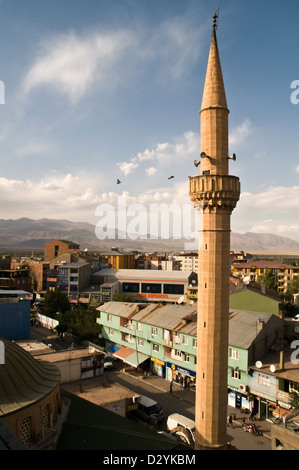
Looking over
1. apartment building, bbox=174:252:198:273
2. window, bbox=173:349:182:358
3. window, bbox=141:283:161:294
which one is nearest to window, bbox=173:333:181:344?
window, bbox=173:349:182:358

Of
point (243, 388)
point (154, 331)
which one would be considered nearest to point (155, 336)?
point (154, 331)

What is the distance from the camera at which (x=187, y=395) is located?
101 feet

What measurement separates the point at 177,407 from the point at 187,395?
8.82 ft

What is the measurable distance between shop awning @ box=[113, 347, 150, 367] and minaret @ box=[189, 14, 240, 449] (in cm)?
1904

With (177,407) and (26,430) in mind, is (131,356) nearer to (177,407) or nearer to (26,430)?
(177,407)

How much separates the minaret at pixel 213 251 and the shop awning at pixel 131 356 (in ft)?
62.5

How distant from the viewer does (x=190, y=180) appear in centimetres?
1920

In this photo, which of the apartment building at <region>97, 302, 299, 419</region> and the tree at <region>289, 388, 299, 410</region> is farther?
the apartment building at <region>97, 302, 299, 419</region>

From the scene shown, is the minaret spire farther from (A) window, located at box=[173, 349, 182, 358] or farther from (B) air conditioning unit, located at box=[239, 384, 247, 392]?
(A) window, located at box=[173, 349, 182, 358]

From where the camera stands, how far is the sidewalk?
986 inches

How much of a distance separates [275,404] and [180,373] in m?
10.2
